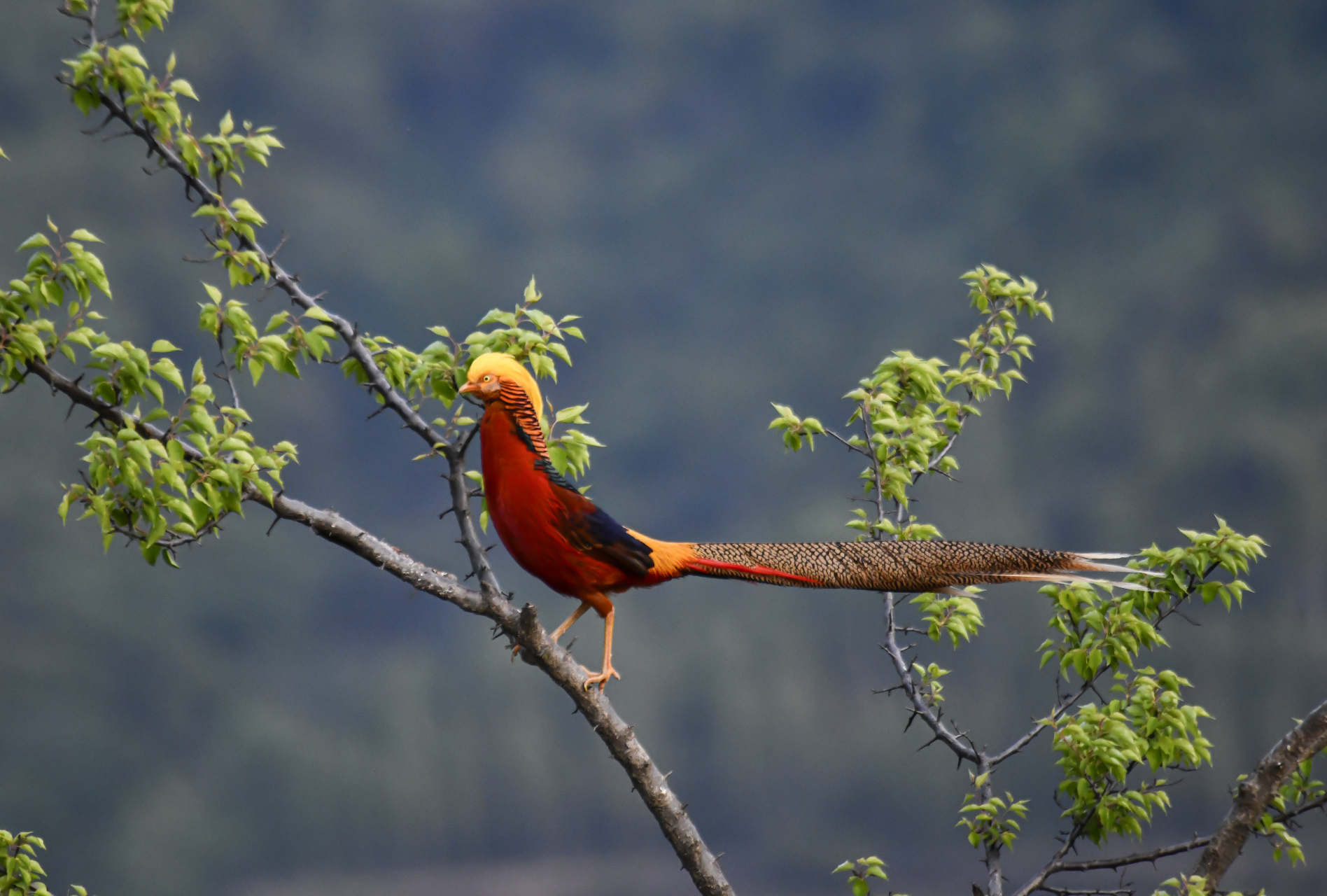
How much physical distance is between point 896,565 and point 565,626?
4.25ft

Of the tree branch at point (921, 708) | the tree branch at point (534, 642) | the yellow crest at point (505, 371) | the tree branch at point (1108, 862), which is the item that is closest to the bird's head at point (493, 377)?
the yellow crest at point (505, 371)

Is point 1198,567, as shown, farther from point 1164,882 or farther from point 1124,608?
point 1164,882

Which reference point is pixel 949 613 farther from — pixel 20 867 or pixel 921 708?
pixel 20 867

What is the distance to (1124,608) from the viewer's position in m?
4.59

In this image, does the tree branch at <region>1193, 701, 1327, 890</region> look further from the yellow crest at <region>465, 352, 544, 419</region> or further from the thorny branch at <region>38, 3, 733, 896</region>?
the yellow crest at <region>465, 352, 544, 419</region>

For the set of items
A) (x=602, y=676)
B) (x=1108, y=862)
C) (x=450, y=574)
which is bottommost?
(x=1108, y=862)

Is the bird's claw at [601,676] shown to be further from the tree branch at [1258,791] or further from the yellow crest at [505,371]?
the tree branch at [1258,791]

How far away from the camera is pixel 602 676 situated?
4023 millimetres

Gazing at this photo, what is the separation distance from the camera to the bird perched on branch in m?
3.71

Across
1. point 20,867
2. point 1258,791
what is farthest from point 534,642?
point 1258,791

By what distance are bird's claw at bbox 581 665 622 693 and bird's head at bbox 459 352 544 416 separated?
1.09m

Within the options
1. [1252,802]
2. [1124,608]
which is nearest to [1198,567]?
[1124,608]

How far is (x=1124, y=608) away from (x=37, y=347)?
4349mm

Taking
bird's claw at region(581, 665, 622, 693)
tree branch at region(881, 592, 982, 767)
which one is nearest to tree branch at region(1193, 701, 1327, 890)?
tree branch at region(881, 592, 982, 767)
